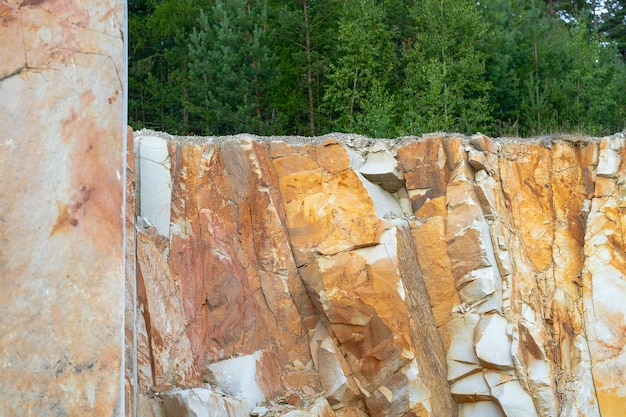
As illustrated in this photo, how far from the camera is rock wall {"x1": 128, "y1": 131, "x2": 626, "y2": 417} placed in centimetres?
884

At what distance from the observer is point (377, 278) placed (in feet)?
29.9

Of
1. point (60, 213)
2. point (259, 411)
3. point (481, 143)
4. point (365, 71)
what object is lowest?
point (259, 411)

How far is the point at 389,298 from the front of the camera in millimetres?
9086

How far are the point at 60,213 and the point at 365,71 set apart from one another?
1477 centimetres

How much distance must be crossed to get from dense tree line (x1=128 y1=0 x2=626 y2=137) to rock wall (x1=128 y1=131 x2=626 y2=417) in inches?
193

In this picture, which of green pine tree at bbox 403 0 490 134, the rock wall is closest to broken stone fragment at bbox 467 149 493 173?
the rock wall

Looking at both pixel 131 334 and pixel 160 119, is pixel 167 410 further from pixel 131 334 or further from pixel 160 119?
pixel 160 119

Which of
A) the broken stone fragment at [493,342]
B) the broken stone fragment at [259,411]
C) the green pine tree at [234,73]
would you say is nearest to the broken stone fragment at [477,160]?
the broken stone fragment at [493,342]

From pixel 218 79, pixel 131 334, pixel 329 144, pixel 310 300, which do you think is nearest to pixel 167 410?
pixel 310 300

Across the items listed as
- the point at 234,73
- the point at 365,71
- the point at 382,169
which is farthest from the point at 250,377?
the point at 365,71

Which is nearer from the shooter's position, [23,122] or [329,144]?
[23,122]

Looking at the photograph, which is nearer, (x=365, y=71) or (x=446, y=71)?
(x=446, y=71)

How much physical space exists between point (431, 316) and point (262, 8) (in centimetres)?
926

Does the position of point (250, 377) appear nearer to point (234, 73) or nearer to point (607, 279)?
point (607, 279)
